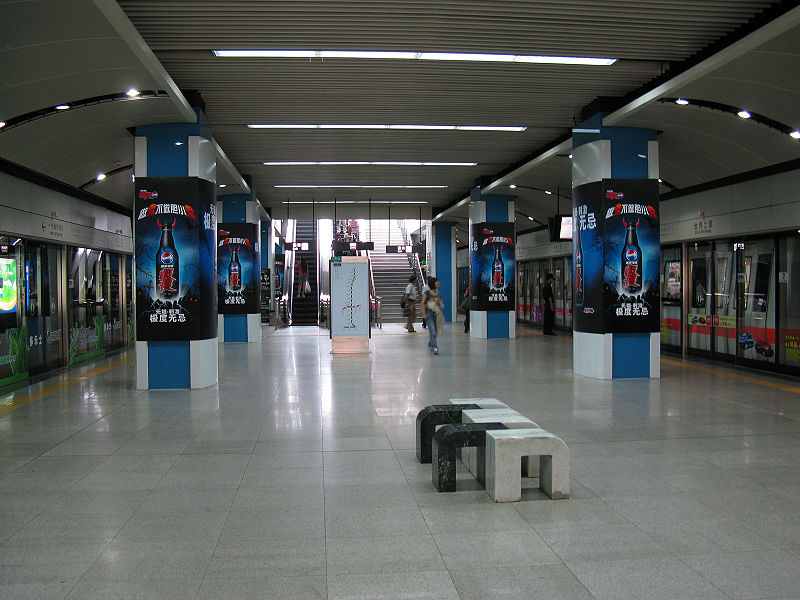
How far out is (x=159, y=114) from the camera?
8445 millimetres

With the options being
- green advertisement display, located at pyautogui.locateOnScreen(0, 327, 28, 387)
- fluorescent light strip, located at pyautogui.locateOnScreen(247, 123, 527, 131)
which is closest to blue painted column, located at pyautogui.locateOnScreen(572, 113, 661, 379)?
fluorescent light strip, located at pyautogui.locateOnScreen(247, 123, 527, 131)

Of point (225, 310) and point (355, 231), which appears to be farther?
point (355, 231)

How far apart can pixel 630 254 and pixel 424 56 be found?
4.36 m

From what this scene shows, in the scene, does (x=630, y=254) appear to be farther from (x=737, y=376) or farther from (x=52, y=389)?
(x=52, y=389)

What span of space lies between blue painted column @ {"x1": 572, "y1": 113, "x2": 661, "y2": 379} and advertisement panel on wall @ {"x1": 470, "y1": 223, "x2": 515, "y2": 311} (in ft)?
23.5

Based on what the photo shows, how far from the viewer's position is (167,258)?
8906 millimetres

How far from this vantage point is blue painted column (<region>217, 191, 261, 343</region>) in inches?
666

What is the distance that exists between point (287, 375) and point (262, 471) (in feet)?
18.2

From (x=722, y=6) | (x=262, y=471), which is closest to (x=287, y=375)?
(x=262, y=471)

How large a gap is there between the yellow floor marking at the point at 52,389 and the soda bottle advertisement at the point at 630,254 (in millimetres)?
8089

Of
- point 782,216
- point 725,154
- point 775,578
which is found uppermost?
point 725,154

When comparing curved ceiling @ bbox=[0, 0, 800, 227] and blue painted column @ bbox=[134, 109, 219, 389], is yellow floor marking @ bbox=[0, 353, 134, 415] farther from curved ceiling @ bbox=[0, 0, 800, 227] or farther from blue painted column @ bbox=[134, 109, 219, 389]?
curved ceiling @ bbox=[0, 0, 800, 227]

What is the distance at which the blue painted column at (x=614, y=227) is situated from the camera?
9570 mm

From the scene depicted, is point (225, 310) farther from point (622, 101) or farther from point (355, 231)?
point (355, 231)
